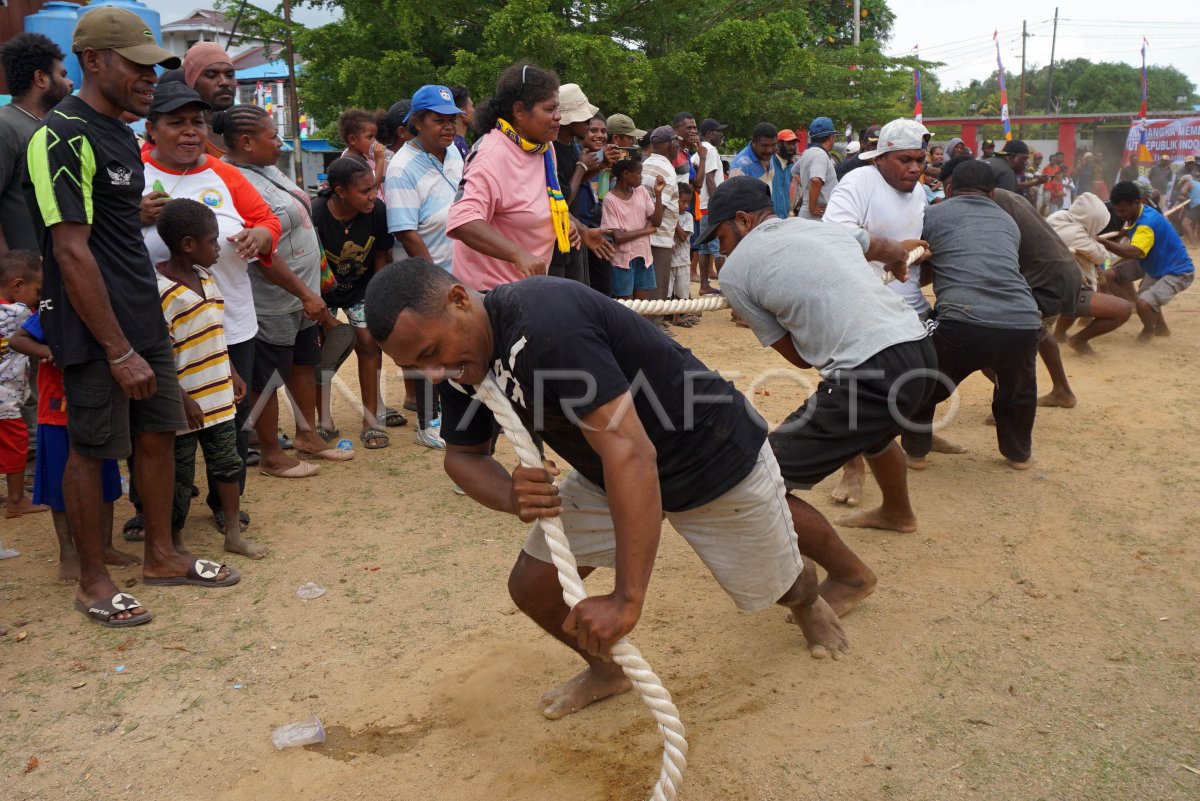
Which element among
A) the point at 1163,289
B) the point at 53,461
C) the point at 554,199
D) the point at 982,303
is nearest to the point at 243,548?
the point at 53,461

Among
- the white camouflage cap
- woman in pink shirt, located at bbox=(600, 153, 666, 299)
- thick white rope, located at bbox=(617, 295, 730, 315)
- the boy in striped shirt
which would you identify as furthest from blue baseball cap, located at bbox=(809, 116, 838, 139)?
the boy in striped shirt

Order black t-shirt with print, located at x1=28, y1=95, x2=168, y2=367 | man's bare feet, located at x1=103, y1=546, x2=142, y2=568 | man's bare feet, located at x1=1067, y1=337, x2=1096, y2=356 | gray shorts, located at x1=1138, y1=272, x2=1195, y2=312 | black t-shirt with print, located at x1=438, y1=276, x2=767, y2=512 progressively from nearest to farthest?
black t-shirt with print, located at x1=438, y1=276, x2=767, y2=512, black t-shirt with print, located at x1=28, y1=95, x2=168, y2=367, man's bare feet, located at x1=103, y1=546, x2=142, y2=568, man's bare feet, located at x1=1067, y1=337, x2=1096, y2=356, gray shorts, located at x1=1138, y1=272, x2=1195, y2=312

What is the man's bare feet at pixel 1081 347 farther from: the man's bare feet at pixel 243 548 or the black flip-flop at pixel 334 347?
the man's bare feet at pixel 243 548

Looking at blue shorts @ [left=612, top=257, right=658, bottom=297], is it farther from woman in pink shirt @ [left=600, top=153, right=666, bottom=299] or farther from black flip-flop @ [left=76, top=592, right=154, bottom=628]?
black flip-flop @ [left=76, top=592, right=154, bottom=628]

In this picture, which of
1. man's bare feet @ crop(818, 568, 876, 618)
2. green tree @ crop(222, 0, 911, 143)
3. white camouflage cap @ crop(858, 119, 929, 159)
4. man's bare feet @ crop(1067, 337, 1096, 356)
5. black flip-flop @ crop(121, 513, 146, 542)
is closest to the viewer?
man's bare feet @ crop(818, 568, 876, 618)

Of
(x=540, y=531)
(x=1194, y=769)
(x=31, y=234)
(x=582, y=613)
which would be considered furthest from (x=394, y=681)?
(x=31, y=234)

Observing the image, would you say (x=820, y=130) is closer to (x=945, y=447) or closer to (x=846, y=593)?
(x=945, y=447)

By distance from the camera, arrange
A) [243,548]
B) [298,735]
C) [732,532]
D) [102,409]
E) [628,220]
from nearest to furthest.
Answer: [732,532] → [298,735] → [102,409] → [243,548] → [628,220]

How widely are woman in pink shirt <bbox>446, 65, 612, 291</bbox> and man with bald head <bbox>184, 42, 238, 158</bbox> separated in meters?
1.51

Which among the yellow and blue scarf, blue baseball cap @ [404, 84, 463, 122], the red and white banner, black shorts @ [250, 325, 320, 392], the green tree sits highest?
the green tree

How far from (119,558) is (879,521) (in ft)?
11.6

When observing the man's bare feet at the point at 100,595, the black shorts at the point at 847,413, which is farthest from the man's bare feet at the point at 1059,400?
the man's bare feet at the point at 100,595

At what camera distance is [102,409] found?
3793 mm

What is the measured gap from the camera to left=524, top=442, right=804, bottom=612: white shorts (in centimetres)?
298
